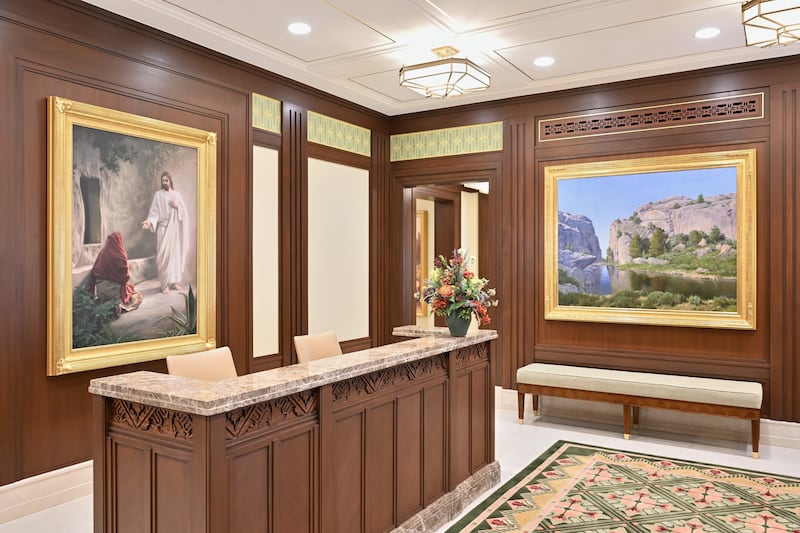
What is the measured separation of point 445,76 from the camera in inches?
183

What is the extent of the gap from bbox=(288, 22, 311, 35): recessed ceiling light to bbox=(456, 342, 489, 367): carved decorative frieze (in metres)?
2.66

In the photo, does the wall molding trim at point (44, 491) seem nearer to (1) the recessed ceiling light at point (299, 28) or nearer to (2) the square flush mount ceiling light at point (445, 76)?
(1) the recessed ceiling light at point (299, 28)

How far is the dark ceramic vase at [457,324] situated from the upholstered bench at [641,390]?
2.05 metres

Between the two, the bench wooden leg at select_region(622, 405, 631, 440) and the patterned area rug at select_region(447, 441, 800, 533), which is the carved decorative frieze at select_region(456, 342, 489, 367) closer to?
the patterned area rug at select_region(447, 441, 800, 533)

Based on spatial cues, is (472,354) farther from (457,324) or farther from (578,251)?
(578,251)

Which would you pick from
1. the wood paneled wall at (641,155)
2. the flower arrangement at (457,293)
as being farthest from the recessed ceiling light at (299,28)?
the wood paneled wall at (641,155)

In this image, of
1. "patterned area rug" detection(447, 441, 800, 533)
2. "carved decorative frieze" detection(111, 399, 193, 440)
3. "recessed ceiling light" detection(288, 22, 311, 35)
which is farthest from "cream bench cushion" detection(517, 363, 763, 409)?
"carved decorative frieze" detection(111, 399, 193, 440)

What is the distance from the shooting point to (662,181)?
5547 mm

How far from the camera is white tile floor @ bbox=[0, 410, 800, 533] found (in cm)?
373

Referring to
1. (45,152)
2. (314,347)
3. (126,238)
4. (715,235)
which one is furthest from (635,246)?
(45,152)

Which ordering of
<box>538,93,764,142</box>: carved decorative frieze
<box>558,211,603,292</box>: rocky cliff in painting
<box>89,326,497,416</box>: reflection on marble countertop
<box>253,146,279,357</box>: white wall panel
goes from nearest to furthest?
<box>89,326,497,416</box>: reflection on marble countertop
<box>538,93,764,142</box>: carved decorative frieze
<box>253,146,279,357</box>: white wall panel
<box>558,211,603,292</box>: rocky cliff in painting

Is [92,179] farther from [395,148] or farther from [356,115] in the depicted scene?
[395,148]

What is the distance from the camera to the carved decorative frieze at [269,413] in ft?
7.32

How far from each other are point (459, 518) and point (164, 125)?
3466mm
